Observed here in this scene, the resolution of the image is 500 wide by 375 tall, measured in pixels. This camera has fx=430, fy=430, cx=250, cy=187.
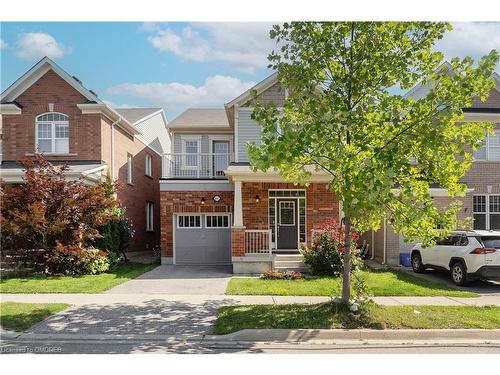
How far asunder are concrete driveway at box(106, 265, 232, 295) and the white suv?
18.7 feet

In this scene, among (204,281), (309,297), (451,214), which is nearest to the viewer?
(451,214)

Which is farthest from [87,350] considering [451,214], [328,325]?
[451,214]

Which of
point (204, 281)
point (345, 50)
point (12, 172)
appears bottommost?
point (204, 281)

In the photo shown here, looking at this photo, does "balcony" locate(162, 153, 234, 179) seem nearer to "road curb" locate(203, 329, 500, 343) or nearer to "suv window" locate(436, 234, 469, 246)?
"suv window" locate(436, 234, 469, 246)

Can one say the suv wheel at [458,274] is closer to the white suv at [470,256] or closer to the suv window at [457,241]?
the white suv at [470,256]

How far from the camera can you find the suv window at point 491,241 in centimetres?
1173

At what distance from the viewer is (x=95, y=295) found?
1020cm

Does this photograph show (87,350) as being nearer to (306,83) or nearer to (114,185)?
(306,83)

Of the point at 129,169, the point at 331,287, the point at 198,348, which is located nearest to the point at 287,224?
the point at 331,287

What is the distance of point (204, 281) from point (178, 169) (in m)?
6.43

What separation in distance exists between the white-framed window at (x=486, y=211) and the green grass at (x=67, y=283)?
1316 centimetres

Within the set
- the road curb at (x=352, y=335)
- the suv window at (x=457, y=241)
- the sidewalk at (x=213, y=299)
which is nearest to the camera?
the road curb at (x=352, y=335)

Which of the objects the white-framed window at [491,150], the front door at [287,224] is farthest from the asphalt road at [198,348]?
the white-framed window at [491,150]

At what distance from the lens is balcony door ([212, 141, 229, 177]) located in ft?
61.5
